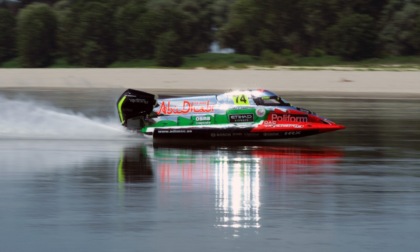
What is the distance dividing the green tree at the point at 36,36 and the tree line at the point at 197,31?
82 mm

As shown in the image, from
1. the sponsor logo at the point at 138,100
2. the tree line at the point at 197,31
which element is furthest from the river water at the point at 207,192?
the tree line at the point at 197,31

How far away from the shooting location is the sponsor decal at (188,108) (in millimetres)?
26375

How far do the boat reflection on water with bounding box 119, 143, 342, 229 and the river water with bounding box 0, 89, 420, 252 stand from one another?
0.08 feet

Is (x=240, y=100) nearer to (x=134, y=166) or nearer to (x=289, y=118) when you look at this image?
(x=289, y=118)

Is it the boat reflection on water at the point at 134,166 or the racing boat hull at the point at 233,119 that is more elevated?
the racing boat hull at the point at 233,119

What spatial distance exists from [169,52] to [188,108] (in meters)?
53.2

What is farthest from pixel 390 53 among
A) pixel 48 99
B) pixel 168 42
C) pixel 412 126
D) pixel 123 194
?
pixel 123 194

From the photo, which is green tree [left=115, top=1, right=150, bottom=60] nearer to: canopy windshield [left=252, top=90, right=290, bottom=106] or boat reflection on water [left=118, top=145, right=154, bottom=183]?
canopy windshield [left=252, top=90, right=290, bottom=106]

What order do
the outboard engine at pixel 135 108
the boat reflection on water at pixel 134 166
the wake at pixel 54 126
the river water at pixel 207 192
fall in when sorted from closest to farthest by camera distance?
1. the river water at pixel 207 192
2. the boat reflection on water at pixel 134 166
3. the outboard engine at pixel 135 108
4. the wake at pixel 54 126

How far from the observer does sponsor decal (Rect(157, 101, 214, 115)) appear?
1038 inches

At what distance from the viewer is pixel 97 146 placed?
25188 millimetres

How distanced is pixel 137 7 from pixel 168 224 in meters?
76.4

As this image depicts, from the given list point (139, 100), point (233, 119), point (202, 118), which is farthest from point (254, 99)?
point (139, 100)

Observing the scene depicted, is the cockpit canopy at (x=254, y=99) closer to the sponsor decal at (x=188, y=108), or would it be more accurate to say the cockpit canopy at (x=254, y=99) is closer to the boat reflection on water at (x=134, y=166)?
the sponsor decal at (x=188, y=108)
